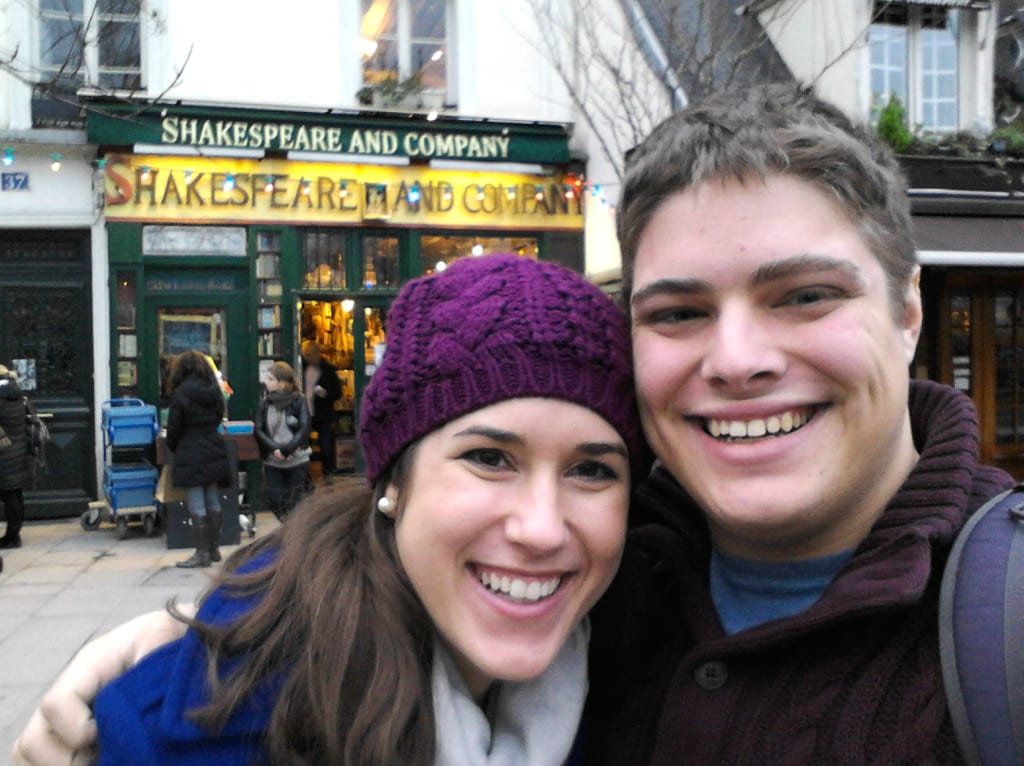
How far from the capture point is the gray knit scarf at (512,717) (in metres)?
1.70

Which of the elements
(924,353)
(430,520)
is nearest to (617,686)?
(430,520)

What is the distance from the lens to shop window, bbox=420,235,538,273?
1144cm

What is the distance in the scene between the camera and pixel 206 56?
1049cm

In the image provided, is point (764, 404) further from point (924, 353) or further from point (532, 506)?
point (924, 353)

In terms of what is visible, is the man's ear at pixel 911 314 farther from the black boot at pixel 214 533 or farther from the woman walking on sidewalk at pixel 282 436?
the woman walking on sidewalk at pixel 282 436

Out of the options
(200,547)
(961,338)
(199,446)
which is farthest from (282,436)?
(961,338)

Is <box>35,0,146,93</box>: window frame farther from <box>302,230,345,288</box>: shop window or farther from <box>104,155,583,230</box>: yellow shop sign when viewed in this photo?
<box>302,230,345,288</box>: shop window

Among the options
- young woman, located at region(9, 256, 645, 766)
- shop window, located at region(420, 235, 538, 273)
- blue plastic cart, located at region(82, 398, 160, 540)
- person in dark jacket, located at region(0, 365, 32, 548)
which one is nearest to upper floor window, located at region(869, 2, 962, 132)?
shop window, located at region(420, 235, 538, 273)

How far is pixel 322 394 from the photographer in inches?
429

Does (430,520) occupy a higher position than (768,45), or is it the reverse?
(768,45)

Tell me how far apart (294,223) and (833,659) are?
10090 millimetres

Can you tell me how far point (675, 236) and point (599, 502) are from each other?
509 millimetres

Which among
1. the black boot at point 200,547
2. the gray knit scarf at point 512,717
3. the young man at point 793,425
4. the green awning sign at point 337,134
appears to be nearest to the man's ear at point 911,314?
the young man at point 793,425

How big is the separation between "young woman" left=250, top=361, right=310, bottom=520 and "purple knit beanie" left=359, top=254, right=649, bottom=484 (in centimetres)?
722
